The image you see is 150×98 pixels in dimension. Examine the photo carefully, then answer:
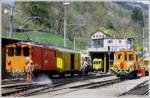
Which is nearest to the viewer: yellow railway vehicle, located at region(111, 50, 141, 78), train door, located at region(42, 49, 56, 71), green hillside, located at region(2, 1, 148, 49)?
green hillside, located at region(2, 1, 148, 49)

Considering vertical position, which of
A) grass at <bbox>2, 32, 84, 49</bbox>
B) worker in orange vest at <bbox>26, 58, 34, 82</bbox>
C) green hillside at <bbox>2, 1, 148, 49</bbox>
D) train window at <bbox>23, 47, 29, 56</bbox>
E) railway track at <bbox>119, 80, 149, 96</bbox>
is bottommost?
railway track at <bbox>119, 80, 149, 96</bbox>

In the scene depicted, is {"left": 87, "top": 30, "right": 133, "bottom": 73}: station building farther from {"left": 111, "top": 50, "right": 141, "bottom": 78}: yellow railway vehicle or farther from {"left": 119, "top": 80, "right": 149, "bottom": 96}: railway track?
{"left": 119, "top": 80, "right": 149, "bottom": 96}: railway track

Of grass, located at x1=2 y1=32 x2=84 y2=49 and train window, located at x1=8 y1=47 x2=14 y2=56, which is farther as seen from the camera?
train window, located at x1=8 y1=47 x2=14 y2=56

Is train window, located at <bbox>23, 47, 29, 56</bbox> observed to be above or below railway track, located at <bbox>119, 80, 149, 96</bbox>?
above

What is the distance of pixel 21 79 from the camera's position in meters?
23.1

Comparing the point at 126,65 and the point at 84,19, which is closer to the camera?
the point at 84,19

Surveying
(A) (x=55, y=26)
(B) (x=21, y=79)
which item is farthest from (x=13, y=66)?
(A) (x=55, y=26)

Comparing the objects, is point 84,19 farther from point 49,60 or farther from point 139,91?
point 49,60

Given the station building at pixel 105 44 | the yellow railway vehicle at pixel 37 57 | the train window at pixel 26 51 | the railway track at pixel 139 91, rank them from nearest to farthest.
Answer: the railway track at pixel 139 91, the station building at pixel 105 44, the yellow railway vehicle at pixel 37 57, the train window at pixel 26 51

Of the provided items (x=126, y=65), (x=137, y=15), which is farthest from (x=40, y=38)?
(x=137, y=15)

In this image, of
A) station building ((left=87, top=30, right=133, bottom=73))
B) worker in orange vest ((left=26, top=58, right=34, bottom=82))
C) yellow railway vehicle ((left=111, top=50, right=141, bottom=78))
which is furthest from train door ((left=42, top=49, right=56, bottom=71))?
yellow railway vehicle ((left=111, top=50, right=141, bottom=78))

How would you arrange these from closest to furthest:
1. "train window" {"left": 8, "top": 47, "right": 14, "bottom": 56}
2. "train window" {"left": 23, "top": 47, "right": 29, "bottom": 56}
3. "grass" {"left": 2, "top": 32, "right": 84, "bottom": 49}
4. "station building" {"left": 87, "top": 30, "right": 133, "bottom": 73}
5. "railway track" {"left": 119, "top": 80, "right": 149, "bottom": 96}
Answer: "railway track" {"left": 119, "top": 80, "right": 149, "bottom": 96}, "station building" {"left": 87, "top": 30, "right": 133, "bottom": 73}, "grass" {"left": 2, "top": 32, "right": 84, "bottom": 49}, "train window" {"left": 8, "top": 47, "right": 14, "bottom": 56}, "train window" {"left": 23, "top": 47, "right": 29, "bottom": 56}

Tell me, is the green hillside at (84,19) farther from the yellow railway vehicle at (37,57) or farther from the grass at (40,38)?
the yellow railway vehicle at (37,57)

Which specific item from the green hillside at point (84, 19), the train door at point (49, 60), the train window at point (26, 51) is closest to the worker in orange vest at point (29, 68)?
the train window at point (26, 51)
